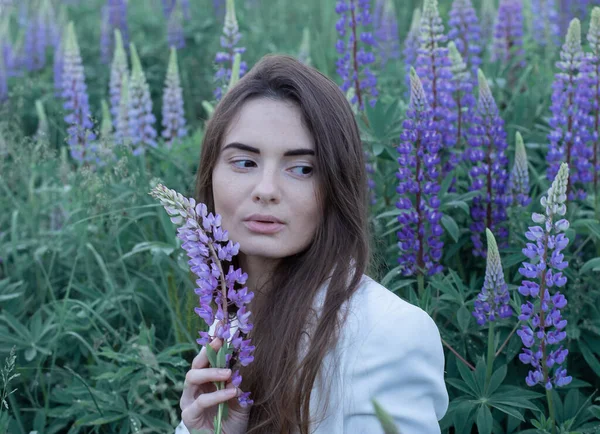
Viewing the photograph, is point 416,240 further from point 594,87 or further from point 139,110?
point 139,110

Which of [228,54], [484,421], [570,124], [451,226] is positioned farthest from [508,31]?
[484,421]

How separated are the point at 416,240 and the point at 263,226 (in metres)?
0.84

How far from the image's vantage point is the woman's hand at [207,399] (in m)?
1.71

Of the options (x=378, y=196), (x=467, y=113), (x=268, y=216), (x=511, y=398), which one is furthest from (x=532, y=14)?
(x=268, y=216)

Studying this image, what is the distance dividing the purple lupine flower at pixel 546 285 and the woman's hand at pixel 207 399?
76 cm

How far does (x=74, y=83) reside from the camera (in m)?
4.10

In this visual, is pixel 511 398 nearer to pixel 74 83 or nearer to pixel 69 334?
pixel 69 334

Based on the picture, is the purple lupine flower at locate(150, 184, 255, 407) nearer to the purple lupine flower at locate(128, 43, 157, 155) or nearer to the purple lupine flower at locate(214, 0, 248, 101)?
the purple lupine flower at locate(214, 0, 248, 101)

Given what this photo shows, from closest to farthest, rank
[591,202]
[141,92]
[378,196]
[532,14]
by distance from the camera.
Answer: [591,202], [378,196], [141,92], [532,14]

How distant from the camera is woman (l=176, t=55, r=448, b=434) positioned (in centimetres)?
185

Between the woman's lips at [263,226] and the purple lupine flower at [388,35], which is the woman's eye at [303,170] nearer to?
the woman's lips at [263,226]

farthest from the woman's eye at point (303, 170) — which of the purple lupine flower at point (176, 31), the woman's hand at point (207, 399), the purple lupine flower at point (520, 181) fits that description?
the purple lupine flower at point (176, 31)

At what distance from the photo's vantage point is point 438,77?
3029mm

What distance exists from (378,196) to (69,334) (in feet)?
3.86
